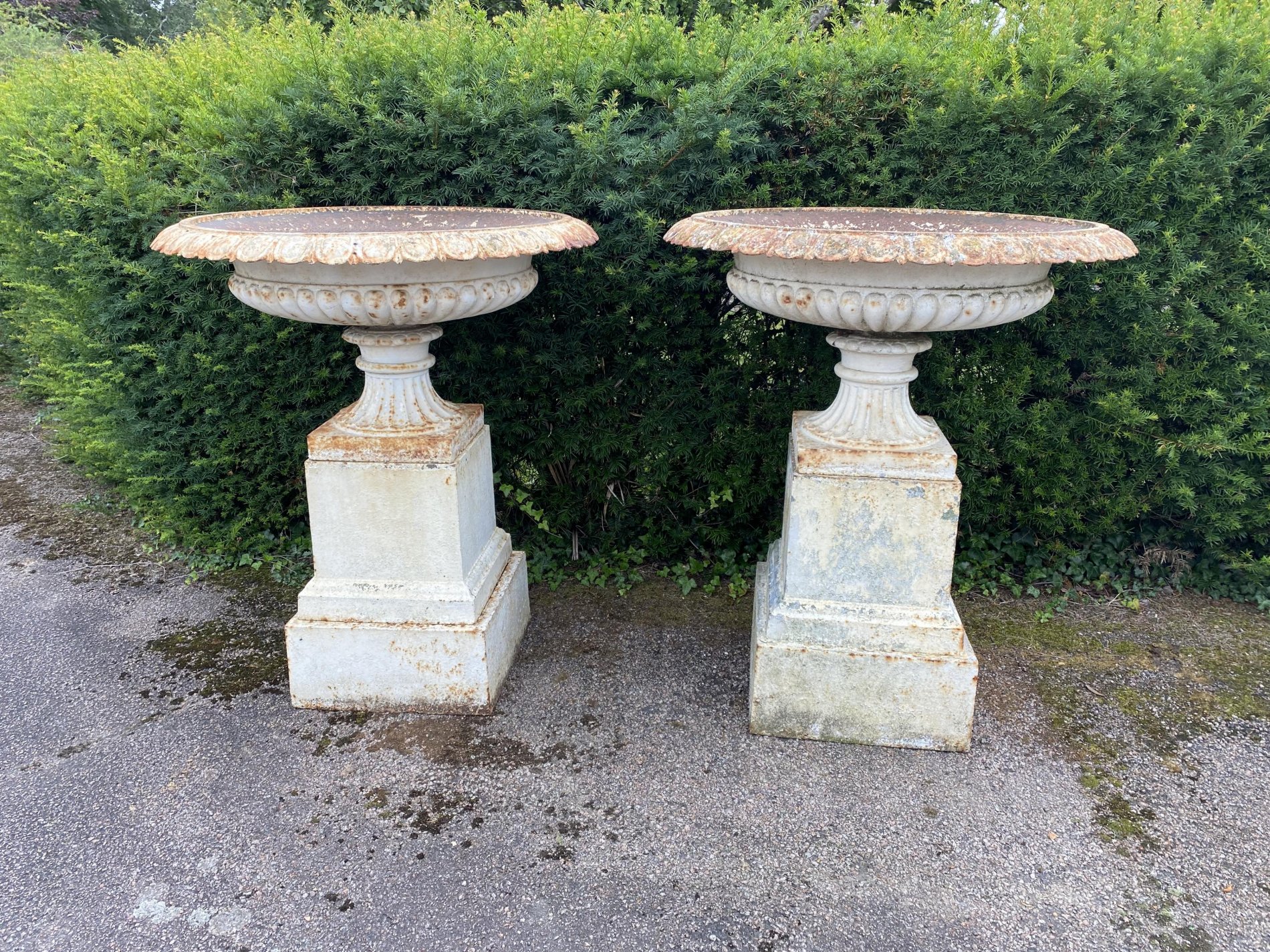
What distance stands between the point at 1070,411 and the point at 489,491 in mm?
2425

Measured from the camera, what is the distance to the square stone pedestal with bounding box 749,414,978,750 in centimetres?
262

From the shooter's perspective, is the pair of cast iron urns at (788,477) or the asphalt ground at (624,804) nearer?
the asphalt ground at (624,804)

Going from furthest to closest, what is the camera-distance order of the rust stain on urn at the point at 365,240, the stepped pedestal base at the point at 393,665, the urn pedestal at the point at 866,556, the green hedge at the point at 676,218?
1. the green hedge at the point at 676,218
2. the stepped pedestal base at the point at 393,665
3. the urn pedestal at the point at 866,556
4. the rust stain on urn at the point at 365,240

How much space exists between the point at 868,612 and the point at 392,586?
162 centimetres

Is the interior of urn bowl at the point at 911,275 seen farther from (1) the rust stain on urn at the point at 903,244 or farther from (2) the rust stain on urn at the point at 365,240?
(2) the rust stain on urn at the point at 365,240

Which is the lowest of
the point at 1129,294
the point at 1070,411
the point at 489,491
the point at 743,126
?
the point at 489,491

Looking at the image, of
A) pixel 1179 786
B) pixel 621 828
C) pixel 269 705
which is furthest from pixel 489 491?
pixel 1179 786

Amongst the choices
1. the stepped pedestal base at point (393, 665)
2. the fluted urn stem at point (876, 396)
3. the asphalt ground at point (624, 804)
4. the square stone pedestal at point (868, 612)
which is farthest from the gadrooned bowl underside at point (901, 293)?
the stepped pedestal base at point (393, 665)

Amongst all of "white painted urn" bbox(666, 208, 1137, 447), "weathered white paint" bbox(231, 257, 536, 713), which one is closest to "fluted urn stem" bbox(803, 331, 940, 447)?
"white painted urn" bbox(666, 208, 1137, 447)

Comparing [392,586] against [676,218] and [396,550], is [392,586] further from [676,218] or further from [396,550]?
[676,218]

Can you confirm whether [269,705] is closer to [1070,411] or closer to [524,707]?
[524,707]

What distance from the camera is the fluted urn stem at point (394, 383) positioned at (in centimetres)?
279

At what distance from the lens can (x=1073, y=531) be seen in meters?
3.71

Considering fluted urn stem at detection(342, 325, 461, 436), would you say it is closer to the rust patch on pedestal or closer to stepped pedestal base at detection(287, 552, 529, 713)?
the rust patch on pedestal
